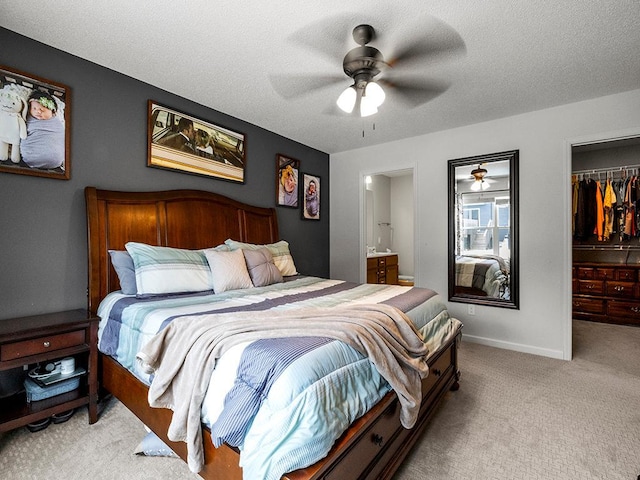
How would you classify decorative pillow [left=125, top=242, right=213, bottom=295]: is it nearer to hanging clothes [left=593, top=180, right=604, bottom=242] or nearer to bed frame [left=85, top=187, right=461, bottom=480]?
bed frame [left=85, top=187, right=461, bottom=480]

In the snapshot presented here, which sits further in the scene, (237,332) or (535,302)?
(535,302)

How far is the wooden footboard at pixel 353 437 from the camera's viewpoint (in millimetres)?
1135

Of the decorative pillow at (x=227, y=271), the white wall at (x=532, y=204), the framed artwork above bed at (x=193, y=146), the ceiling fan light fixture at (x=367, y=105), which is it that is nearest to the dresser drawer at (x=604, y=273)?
the white wall at (x=532, y=204)

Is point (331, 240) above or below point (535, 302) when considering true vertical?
above

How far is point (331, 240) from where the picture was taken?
493 cm

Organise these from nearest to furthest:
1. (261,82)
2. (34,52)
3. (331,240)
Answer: (34,52), (261,82), (331,240)

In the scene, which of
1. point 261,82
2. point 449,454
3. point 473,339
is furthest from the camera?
point 473,339

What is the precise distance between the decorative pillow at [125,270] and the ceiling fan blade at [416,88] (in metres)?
2.43

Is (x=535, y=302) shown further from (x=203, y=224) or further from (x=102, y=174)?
(x=102, y=174)

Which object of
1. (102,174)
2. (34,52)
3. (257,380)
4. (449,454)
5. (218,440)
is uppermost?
(34,52)

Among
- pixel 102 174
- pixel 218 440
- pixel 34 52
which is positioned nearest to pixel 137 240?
pixel 102 174

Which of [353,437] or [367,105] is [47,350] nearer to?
[353,437]

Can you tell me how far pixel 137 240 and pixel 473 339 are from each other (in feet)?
12.1

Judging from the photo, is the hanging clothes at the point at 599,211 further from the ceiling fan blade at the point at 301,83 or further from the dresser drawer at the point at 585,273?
the ceiling fan blade at the point at 301,83
